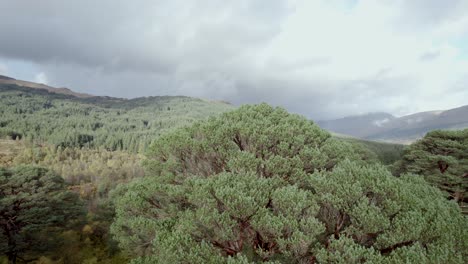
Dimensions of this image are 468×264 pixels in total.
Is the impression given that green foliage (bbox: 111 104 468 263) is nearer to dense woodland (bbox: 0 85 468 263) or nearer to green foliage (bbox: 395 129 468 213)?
dense woodland (bbox: 0 85 468 263)

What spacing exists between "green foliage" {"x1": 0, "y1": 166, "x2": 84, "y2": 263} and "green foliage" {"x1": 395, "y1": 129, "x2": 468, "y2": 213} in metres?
49.3

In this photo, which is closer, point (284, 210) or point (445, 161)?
point (284, 210)

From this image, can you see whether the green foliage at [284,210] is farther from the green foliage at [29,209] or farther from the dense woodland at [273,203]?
the green foliage at [29,209]

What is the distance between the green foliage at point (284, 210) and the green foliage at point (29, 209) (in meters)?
26.2

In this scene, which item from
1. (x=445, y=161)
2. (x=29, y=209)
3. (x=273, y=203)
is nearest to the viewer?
(x=273, y=203)

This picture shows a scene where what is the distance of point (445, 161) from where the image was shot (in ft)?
112

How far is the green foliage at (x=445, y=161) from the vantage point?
33.7 m

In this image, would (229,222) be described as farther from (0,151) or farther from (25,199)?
(0,151)

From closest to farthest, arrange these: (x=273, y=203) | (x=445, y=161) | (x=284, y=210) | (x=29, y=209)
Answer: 1. (x=284, y=210)
2. (x=273, y=203)
3. (x=29, y=209)
4. (x=445, y=161)

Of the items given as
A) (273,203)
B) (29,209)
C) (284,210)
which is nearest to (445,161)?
(284,210)

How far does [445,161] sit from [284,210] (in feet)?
113

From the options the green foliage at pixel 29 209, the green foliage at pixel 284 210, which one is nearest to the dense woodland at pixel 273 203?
the green foliage at pixel 284 210

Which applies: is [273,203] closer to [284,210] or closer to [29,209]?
[284,210]

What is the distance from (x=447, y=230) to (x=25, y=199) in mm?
40211
